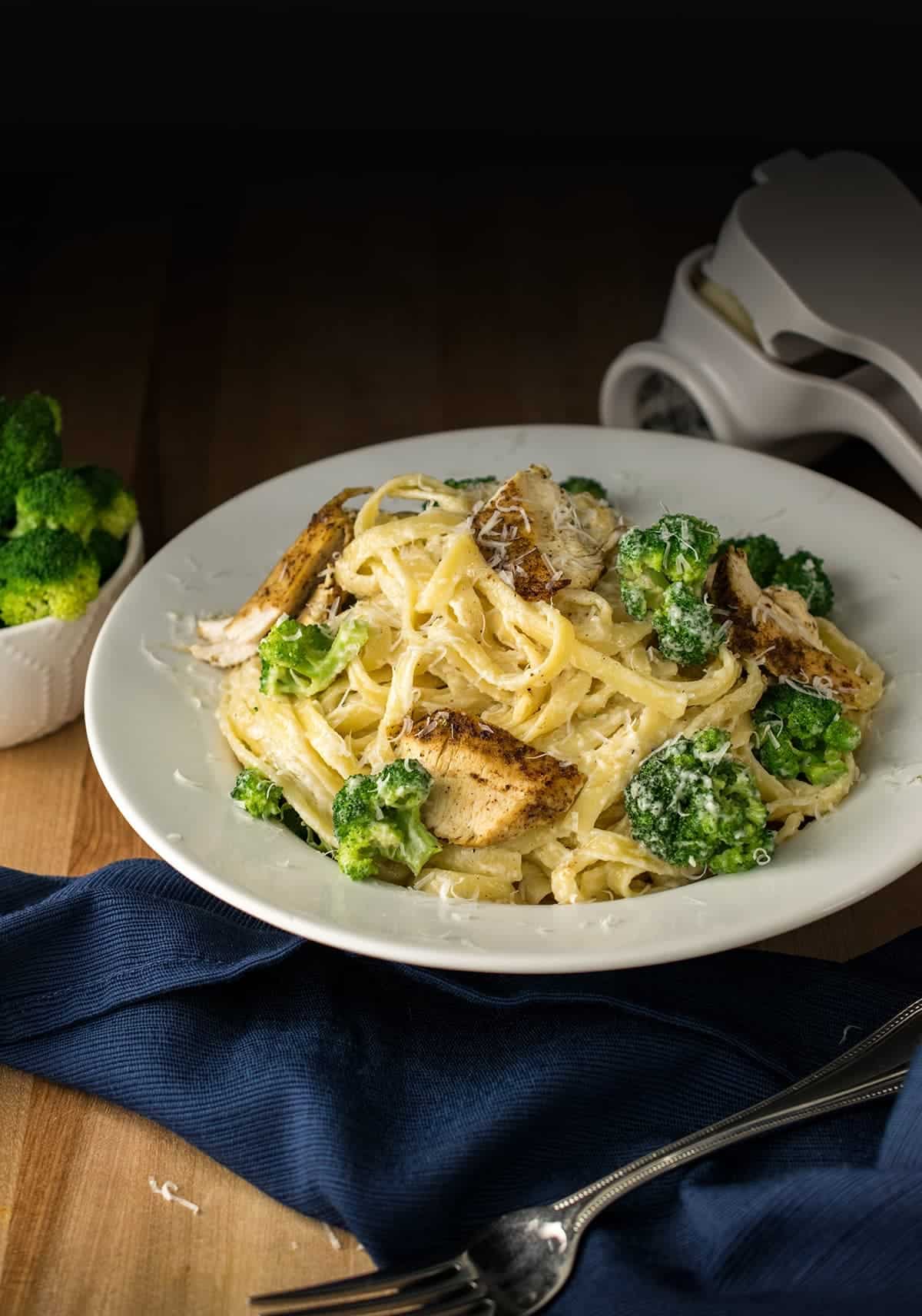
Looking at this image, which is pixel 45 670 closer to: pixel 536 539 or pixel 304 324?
pixel 536 539

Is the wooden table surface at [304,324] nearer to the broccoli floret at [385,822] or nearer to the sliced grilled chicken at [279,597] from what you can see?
the sliced grilled chicken at [279,597]

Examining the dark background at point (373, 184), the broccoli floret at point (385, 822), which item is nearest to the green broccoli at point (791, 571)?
the broccoli floret at point (385, 822)

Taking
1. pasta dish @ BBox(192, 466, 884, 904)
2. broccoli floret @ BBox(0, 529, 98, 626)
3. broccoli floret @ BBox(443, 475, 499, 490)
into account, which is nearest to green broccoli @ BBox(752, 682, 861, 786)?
pasta dish @ BBox(192, 466, 884, 904)

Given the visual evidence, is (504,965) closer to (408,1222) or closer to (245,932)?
(408,1222)

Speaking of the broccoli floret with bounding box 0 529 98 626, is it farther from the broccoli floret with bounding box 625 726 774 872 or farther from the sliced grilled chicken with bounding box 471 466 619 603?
the broccoli floret with bounding box 625 726 774 872

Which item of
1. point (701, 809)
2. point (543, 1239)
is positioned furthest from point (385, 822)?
point (543, 1239)

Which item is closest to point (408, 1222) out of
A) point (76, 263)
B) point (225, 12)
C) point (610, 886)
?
point (610, 886)
